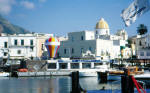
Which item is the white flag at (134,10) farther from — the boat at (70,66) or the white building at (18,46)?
the white building at (18,46)

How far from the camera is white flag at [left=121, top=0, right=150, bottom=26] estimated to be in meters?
23.0

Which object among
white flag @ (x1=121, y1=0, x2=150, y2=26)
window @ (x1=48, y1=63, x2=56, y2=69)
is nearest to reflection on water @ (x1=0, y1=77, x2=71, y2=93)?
white flag @ (x1=121, y1=0, x2=150, y2=26)

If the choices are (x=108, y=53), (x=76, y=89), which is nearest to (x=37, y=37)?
(x=108, y=53)

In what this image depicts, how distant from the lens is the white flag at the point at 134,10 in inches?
905

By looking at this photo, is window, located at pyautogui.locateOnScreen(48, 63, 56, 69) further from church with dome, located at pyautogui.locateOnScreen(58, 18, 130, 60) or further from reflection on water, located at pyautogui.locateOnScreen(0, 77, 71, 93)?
reflection on water, located at pyautogui.locateOnScreen(0, 77, 71, 93)

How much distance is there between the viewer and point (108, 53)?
8262cm

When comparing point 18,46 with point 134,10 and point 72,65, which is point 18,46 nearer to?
point 72,65

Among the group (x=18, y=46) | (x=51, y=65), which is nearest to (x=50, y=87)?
(x=51, y=65)

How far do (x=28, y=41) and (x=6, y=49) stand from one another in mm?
6226

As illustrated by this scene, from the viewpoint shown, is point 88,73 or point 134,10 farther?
point 88,73

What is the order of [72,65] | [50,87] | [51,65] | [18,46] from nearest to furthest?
1. [50,87]
2. [51,65]
3. [72,65]
4. [18,46]

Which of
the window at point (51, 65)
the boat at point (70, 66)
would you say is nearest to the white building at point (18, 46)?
the window at point (51, 65)

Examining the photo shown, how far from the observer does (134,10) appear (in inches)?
944

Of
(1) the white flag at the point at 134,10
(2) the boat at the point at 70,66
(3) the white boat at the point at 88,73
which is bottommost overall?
(3) the white boat at the point at 88,73
